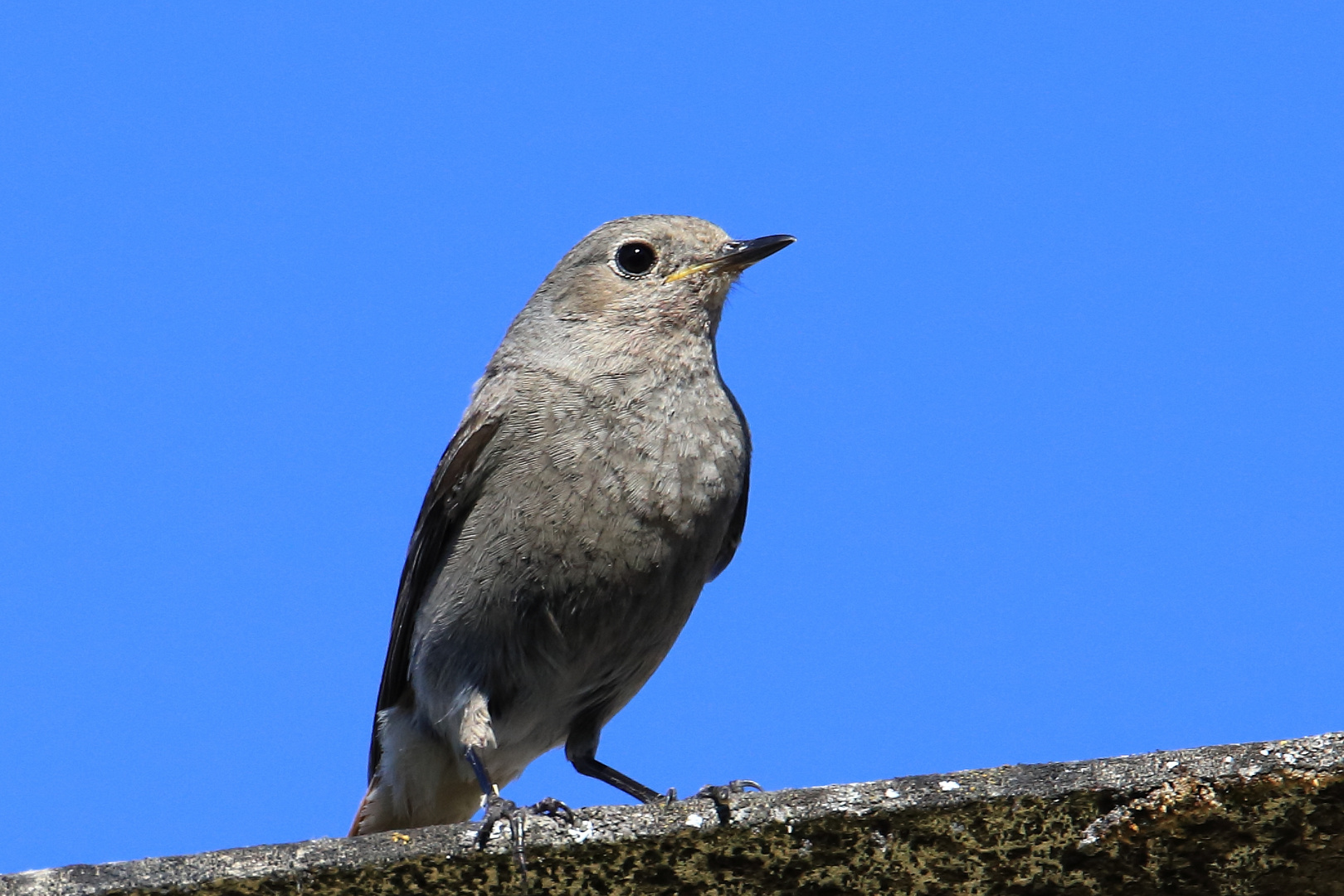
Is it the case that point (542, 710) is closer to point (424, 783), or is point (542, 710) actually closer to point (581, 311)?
point (424, 783)

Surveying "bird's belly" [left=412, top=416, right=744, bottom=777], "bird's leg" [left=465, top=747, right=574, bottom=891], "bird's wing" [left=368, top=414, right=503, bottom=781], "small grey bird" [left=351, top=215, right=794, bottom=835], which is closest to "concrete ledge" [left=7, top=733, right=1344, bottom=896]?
"bird's leg" [left=465, top=747, right=574, bottom=891]

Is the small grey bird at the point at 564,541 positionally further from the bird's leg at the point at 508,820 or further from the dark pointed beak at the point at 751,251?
the bird's leg at the point at 508,820

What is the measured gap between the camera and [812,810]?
3.09m

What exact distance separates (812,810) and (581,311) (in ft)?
13.1

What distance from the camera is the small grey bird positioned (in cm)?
573

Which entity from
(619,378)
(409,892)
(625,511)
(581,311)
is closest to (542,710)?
(625,511)

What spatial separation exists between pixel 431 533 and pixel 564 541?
89cm

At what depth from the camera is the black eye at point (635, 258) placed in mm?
6906

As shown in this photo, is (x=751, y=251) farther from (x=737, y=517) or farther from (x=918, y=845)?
(x=918, y=845)

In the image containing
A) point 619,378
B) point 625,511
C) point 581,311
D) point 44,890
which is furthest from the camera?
point 581,311

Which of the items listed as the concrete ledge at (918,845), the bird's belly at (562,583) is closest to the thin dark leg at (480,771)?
the bird's belly at (562,583)

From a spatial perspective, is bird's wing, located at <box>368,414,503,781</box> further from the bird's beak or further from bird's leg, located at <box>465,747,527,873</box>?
bird's leg, located at <box>465,747,527,873</box>

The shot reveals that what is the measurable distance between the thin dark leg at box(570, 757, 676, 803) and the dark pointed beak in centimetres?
228

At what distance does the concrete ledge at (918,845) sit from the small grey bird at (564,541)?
2.23 m
